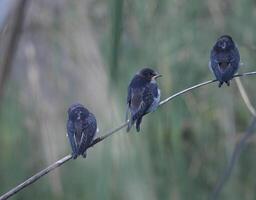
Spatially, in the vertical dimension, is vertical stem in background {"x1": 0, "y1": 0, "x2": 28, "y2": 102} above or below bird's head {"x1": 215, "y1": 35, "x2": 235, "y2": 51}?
below

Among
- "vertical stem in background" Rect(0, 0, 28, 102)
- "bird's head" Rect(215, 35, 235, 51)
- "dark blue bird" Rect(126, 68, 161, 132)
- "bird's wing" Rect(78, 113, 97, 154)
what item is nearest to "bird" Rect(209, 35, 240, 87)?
"bird's head" Rect(215, 35, 235, 51)

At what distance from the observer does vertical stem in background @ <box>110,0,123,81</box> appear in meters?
1.76

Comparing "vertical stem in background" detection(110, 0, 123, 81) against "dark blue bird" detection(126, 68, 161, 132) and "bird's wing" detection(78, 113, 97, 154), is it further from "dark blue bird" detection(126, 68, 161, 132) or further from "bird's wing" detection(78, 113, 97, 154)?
"bird's wing" detection(78, 113, 97, 154)

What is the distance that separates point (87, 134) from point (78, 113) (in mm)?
155

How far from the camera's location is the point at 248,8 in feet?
10.6

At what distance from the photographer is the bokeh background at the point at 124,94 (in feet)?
10.4

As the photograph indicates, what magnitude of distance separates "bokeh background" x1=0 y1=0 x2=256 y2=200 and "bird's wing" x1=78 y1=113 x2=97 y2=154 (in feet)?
4.21

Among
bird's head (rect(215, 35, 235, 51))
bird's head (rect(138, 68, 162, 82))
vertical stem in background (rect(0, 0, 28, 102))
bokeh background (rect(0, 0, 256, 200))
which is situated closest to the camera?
bird's head (rect(215, 35, 235, 51))

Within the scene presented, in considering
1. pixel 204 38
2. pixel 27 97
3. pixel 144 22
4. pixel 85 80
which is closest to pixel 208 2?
pixel 204 38

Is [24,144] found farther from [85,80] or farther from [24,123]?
[85,80]

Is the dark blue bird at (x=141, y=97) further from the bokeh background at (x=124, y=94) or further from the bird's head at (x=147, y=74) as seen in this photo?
the bokeh background at (x=124, y=94)

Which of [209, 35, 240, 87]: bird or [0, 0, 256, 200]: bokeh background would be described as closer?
[209, 35, 240, 87]: bird

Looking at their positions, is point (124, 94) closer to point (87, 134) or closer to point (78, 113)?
point (78, 113)

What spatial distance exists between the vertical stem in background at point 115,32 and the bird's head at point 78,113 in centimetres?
12
